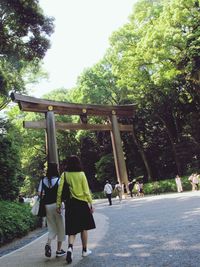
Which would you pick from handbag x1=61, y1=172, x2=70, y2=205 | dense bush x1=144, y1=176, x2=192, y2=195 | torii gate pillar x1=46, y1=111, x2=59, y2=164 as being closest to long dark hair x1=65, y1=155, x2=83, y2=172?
handbag x1=61, y1=172, x2=70, y2=205

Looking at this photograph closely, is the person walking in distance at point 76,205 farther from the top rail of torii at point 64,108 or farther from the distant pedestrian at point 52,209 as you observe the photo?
the top rail of torii at point 64,108

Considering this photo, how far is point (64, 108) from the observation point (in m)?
21.5

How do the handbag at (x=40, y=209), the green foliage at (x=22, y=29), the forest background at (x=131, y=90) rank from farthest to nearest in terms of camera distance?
1. the forest background at (x=131, y=90)
2. the green foliage at (x=22, y=29)
3. the handbag at (x=40, y=209)

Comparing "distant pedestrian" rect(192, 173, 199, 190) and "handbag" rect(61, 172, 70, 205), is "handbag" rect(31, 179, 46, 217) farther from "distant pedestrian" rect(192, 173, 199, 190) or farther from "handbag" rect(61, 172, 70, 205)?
"distant pedestrian" rect(192, 173, 199, 190)

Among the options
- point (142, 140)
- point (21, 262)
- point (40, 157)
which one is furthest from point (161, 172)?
point (21, 262)

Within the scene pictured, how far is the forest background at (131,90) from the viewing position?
40.5ft

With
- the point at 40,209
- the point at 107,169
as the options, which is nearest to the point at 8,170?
the point at 40,209

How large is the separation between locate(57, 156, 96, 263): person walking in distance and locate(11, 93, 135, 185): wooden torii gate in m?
13.6

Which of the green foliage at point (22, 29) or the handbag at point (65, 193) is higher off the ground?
the green foliage at point (22, 29)

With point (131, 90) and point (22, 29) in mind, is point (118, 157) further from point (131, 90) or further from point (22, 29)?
point (22, 29)

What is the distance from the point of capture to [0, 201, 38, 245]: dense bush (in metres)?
7.90

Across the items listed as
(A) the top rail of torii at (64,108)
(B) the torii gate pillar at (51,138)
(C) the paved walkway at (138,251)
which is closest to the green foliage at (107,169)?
(A) the top rail of torii at (64,108)

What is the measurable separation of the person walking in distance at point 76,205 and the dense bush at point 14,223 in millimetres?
3498

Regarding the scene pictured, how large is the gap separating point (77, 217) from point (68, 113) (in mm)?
17635
